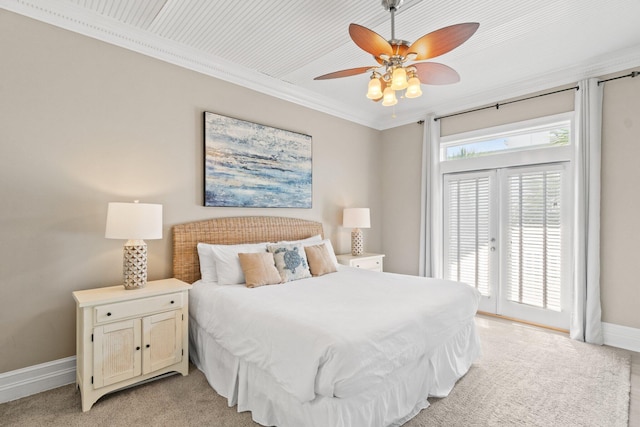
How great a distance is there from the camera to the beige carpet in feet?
6.81

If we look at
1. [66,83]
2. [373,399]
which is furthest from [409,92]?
[66,83]

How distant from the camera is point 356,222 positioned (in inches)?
178

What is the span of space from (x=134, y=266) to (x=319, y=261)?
67.7 inches

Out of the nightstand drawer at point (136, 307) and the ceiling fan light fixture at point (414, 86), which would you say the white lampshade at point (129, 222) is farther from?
the ceiling fan light fixture at point (414, 86)

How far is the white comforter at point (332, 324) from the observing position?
1625 millimetres

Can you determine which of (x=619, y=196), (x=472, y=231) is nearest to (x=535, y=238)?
(x=472, y=231)

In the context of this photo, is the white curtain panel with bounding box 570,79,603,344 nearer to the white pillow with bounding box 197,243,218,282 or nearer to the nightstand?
the nightstand

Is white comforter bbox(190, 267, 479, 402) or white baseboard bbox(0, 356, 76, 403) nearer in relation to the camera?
white comforter bbox(190, 267, 479, 402)

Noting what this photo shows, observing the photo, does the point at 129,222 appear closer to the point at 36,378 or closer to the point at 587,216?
the point at 36,378

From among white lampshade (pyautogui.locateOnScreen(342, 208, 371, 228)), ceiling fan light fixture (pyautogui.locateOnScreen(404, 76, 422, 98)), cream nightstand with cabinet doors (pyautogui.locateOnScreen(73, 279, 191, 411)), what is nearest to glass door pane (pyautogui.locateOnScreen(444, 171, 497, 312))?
white lampshade (pyautogui.locateOnScreen(342, 208, 371, 228))

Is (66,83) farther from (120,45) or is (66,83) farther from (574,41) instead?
(574,41)

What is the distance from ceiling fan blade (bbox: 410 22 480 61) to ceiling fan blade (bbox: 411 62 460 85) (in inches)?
5.5

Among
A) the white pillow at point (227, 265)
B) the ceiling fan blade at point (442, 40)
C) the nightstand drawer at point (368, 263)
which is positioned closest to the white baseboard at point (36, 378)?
the white pillow at point (227, 265)

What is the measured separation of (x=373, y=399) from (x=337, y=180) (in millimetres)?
3348
